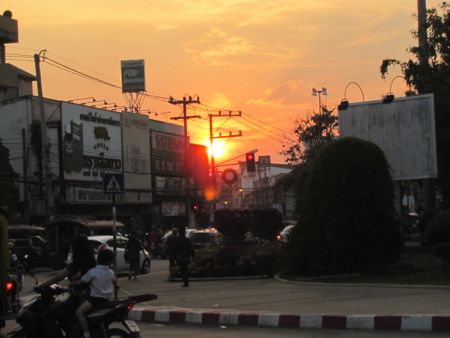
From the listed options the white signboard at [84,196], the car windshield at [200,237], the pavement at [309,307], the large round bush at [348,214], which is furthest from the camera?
the white signboard at [84,196]

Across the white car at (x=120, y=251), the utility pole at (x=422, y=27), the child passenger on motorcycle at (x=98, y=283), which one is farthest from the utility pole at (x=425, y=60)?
the child passenger on motorcycle at (x=98, y=283)

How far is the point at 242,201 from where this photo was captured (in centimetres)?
13425

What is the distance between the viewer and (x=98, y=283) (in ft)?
27.6

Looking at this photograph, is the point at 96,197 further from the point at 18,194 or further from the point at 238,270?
the point at 238,270

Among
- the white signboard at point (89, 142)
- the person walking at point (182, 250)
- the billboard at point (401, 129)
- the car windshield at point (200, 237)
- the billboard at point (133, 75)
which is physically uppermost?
the billboard at point (133, 75)

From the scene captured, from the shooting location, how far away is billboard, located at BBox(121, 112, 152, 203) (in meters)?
57.2

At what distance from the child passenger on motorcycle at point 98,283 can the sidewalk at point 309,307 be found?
4159mm

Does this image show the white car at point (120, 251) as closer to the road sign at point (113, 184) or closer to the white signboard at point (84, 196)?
the road sign at point (113, 184)

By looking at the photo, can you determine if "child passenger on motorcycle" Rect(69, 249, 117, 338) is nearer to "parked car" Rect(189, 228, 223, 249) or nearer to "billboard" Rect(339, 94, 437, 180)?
"billboard" Rect(339, 94, 437, 180)

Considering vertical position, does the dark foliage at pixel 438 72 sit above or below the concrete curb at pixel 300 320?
above

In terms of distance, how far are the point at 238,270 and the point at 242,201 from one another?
113m

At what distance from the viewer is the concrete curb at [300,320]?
10594 millimetres

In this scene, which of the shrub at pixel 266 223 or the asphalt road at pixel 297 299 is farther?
the shrub at pixel 266 223

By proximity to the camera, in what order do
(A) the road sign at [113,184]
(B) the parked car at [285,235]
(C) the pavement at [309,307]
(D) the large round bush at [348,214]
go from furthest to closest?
(B) the parked car at [285,235] < (D) the large round bush at [348,214] < (A) the road sign at [113,184] < (C) the pavement at [309,307]
